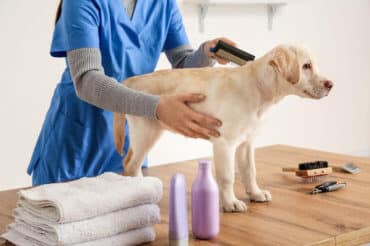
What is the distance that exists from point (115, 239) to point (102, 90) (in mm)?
455

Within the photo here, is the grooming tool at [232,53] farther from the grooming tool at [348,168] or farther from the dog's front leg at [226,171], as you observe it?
the grooming tool at [348,168]

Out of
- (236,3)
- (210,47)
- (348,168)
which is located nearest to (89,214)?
(210,47)

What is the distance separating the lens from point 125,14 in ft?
5.80

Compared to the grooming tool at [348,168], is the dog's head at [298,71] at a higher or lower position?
higher

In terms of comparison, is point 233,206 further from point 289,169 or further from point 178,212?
point 289,169

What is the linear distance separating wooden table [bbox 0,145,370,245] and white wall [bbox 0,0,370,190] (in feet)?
1.15

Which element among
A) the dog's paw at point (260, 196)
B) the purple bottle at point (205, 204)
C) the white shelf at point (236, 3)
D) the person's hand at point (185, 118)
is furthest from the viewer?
the white shelf at point (236, 3)


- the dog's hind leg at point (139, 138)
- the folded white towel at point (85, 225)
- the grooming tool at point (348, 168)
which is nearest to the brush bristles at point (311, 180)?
the grooming tool at point (348, 168)

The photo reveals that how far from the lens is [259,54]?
145 inches

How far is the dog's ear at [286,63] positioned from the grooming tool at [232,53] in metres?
0.18

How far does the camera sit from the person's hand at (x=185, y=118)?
139cm

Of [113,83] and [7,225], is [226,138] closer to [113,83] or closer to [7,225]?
[113,83]

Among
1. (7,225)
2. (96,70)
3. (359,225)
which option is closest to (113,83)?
(96,70)

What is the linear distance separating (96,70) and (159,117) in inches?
9.5
